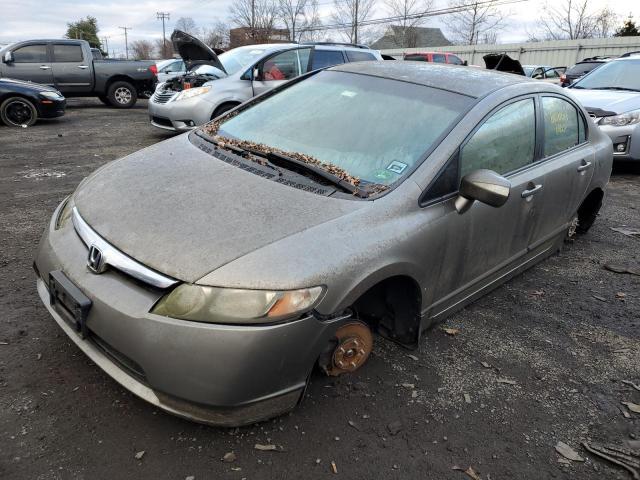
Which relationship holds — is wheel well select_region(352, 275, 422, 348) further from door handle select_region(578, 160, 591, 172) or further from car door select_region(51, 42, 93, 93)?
car door select_region(51, 42, 93, 93)

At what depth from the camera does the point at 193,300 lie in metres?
1.96

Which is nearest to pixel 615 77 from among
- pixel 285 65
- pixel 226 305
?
pixel 285 65

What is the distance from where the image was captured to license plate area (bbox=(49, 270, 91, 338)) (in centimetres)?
212

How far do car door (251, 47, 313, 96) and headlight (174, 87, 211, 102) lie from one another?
2.78 ft

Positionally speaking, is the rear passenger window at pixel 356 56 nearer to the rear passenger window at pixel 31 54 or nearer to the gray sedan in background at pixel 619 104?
the gray sedan in background at pixel 619 104

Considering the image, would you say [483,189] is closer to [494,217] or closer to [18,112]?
[494,217]

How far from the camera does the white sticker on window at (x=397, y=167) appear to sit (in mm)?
2654

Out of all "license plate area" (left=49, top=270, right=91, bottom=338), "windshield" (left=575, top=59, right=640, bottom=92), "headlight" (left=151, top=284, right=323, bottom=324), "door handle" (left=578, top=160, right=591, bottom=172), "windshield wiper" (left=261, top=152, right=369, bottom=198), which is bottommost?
"license plate area" (left=49, top=270, right=91, bottom=338)

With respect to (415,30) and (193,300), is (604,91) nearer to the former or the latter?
(193,300)

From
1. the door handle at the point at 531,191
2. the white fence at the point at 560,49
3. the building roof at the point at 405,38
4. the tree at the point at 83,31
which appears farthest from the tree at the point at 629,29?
the tree at the point at 83,31

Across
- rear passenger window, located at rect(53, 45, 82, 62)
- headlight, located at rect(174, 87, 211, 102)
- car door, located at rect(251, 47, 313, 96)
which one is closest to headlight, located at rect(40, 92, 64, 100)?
A: rear passenger window, located at rect(53, 45, 82, 62)

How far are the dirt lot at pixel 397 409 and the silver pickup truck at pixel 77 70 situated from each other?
1120 centimetres

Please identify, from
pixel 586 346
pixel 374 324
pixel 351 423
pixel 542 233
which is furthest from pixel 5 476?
pixel 542 233

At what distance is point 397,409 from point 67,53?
46.3 ft
